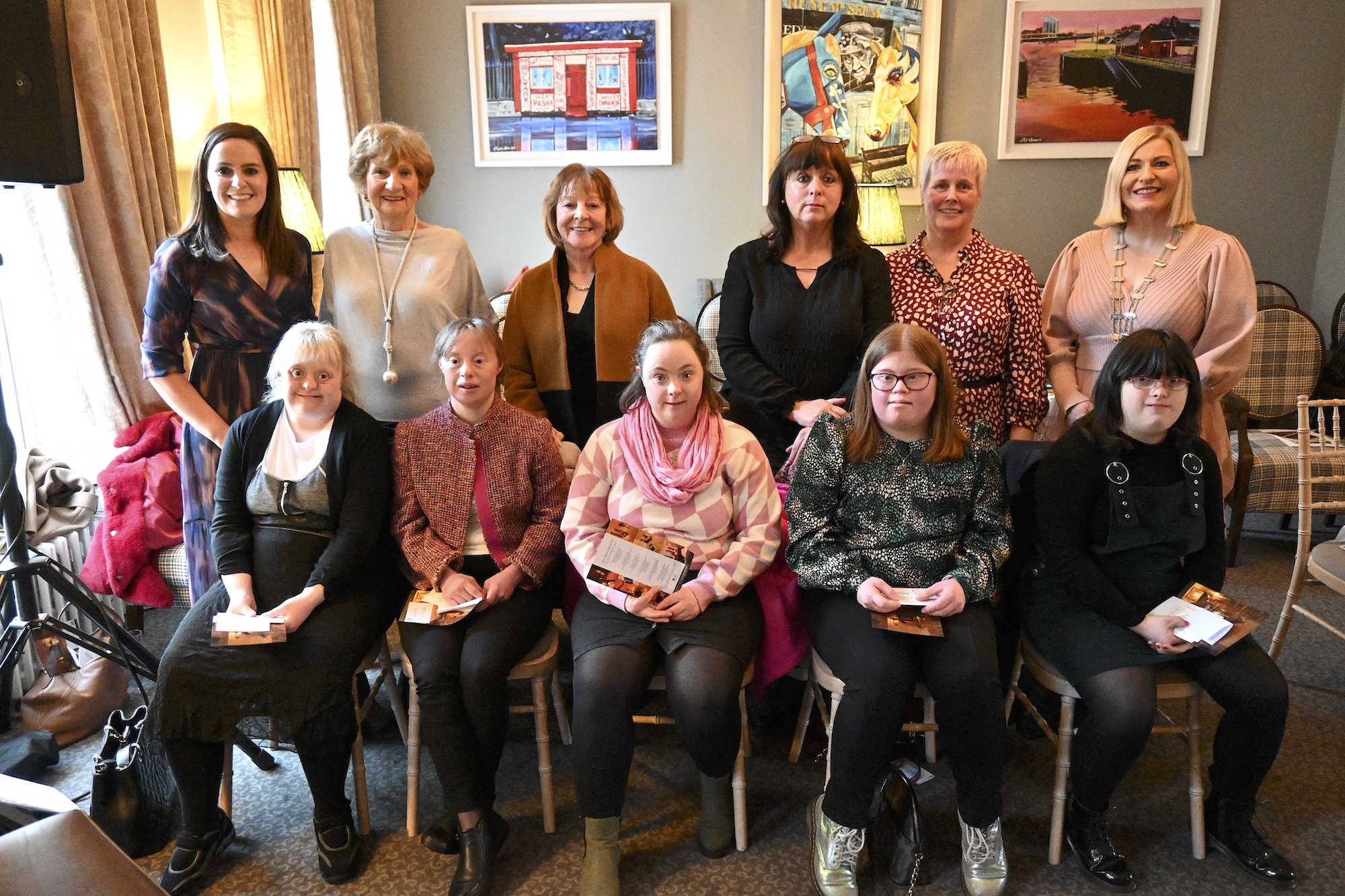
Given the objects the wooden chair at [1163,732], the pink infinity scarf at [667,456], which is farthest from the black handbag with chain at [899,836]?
the pink infinity scarf at [667,456]

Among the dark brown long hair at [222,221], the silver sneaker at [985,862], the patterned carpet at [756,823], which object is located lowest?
the patterned carpet at [756,823]

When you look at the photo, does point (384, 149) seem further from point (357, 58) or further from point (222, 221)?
point (357, 58)

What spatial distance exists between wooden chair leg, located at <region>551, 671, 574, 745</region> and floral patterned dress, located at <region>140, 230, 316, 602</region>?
0.89 meters

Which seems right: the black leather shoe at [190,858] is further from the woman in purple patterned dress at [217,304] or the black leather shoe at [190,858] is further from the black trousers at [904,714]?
the black trousers at [904,714]

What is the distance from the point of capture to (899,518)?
1825mm

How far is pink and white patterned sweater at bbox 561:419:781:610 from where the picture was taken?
1834 mm

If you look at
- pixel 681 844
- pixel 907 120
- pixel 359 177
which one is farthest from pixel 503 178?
pixel 681 844

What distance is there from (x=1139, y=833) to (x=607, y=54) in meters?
3.83

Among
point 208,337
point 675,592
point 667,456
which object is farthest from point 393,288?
point 675,592

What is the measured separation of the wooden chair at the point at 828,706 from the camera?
175 centimetres

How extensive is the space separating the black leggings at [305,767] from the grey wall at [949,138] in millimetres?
3114

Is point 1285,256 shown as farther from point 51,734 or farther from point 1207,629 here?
point 51,734

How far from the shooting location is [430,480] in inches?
76.5

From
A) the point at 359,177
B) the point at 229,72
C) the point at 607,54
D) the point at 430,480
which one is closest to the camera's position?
the point at 430,480
